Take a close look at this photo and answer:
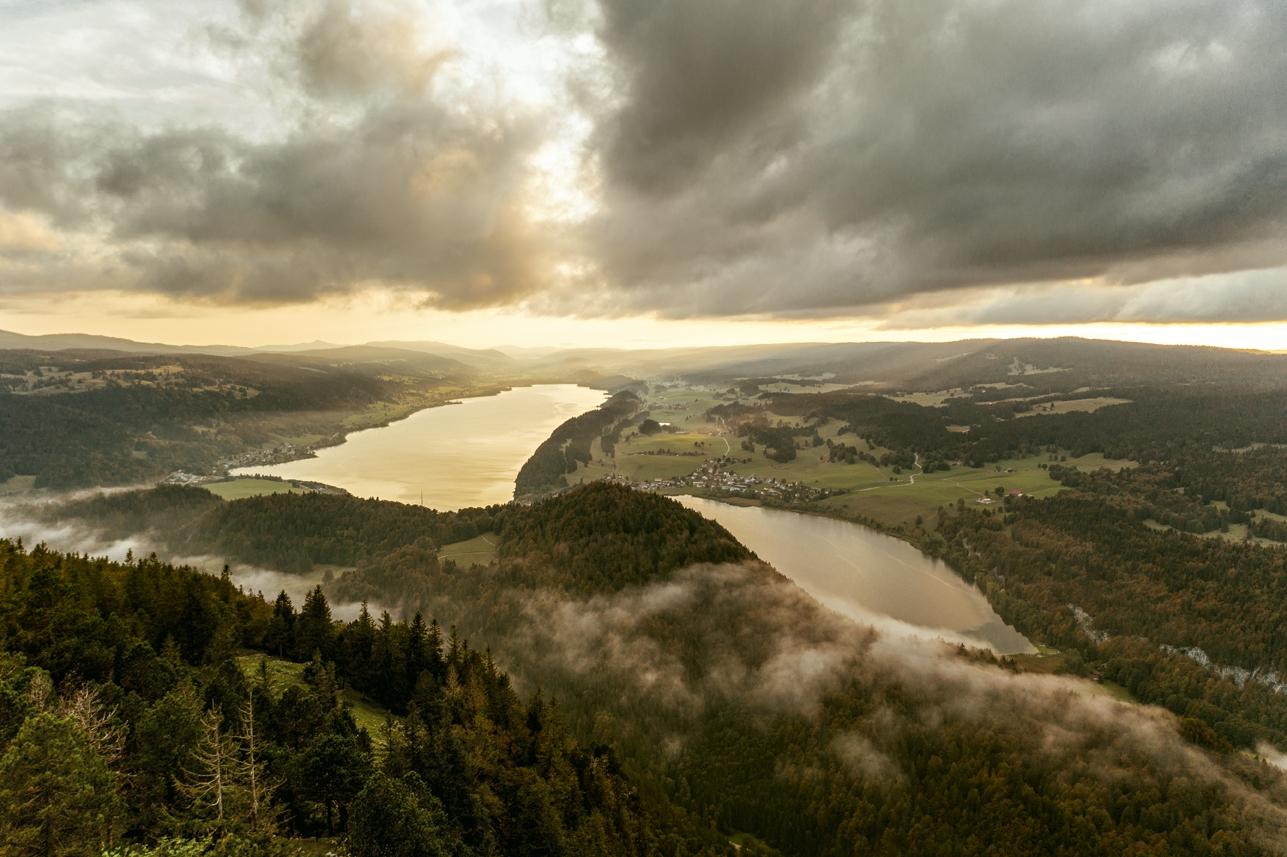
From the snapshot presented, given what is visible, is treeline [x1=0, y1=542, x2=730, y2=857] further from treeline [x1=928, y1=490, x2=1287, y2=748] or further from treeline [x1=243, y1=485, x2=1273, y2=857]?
treeline [x1=928, y1=490, x2=1287, y2=748]

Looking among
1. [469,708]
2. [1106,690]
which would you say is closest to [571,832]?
[469,708]

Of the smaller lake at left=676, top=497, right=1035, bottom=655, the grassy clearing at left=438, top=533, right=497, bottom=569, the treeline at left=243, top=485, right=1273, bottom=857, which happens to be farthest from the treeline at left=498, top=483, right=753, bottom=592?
the smaller lake at left=676, top=497, right=1035, bottom=655

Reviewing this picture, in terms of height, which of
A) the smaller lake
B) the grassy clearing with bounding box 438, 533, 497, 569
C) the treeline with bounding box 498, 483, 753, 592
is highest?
the treeline with bounding box 498, 483, 753, 592

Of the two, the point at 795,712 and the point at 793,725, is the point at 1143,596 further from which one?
the point at 793,725

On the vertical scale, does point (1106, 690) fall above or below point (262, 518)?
below

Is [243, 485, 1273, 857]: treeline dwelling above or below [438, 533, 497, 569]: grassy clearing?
below

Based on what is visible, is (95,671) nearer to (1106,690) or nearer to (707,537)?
(707,537)

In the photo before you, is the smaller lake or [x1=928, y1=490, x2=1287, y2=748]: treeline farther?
the smaller lake
